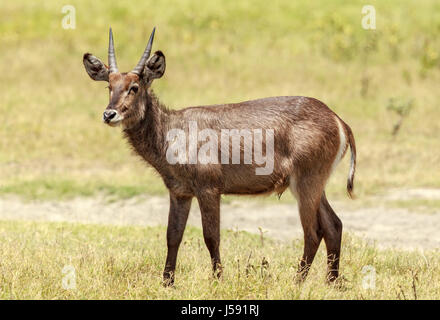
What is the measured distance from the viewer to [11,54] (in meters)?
24.7

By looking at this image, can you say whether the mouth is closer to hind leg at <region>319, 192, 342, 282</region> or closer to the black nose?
the black nose

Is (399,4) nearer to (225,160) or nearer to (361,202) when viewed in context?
(361,202)

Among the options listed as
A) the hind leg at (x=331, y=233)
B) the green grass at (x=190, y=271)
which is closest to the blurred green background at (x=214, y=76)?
the green grass at (x=190, y=271)

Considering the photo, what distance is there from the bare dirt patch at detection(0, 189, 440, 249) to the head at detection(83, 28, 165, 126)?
200 inches

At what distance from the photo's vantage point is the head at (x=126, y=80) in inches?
307

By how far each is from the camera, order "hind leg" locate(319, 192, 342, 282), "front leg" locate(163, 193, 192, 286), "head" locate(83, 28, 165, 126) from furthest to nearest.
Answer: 1. "hind leg" locate(319, 192, 342, 282)
2. "front leg" locate(163, 193, 192, 286)
3. "head" locate(83, 28, 165, 126)

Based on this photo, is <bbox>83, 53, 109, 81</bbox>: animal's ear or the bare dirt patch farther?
the bare dirt patch

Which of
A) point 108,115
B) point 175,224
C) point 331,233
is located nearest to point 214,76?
point 331,233

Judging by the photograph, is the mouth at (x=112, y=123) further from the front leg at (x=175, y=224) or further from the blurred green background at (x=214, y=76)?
the blurred green background at (x=214, y=76)

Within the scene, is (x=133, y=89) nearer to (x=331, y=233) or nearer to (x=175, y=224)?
(x=175, y=224)

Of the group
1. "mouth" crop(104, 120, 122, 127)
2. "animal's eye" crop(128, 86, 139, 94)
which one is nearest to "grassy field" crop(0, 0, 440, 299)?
"mouth" crop(104, 120, 122, 127)

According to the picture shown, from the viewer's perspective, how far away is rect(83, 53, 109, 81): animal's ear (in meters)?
8.30

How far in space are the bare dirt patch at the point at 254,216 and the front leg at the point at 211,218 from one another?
4492mm

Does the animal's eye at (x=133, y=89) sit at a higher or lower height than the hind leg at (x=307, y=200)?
higher
